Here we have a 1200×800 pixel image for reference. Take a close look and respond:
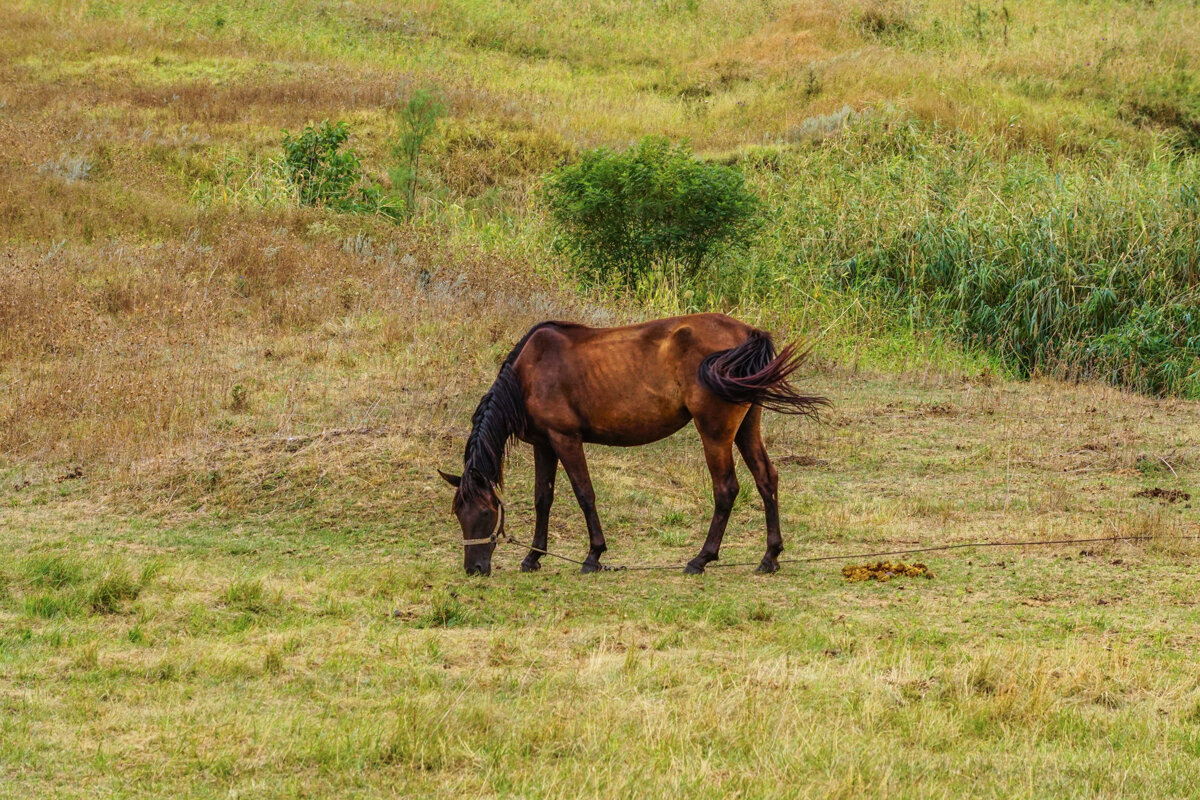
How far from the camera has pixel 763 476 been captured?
7.97 meters

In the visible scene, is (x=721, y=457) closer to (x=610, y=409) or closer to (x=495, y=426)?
(x=610, y=409)

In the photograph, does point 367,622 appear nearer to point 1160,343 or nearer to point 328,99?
point 1160,343

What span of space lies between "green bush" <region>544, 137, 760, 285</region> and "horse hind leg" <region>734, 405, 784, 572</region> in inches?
340

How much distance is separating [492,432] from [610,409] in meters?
0.80

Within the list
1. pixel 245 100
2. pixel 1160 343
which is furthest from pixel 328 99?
pixel 1160 343

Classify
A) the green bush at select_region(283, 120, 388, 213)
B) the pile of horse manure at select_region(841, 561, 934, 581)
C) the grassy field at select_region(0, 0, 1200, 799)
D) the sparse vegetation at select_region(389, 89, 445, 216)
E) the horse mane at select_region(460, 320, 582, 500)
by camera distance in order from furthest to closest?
the sparse vegetation at select_region(389, 89, 445, 216) → the green bush at select_region(283, 120, 388, 213) → the pile of horse manure at select_region(841, 561, 934, 581) → the horse mane at select_region(460, 320, 582, 500) → the grassy field at select_region(0, 0, 1200, 799)

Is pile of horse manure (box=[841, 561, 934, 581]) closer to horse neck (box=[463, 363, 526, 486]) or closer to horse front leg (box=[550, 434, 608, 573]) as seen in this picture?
horse front leg (box=[550, 434, 608, 573])

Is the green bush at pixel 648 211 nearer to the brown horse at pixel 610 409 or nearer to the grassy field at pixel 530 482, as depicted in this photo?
the grassy field at pixel 530 482

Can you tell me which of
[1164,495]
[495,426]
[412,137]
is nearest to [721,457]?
[495,426]

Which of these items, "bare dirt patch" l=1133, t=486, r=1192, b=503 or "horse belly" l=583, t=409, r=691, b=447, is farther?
"bare dirt patch" l=1133, t=486, r=1192, b=503

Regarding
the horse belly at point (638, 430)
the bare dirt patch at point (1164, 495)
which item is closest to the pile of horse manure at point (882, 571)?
the horse belly at point (638, 430)

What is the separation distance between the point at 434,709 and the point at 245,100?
924 inches

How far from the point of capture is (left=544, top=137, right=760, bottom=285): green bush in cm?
1644

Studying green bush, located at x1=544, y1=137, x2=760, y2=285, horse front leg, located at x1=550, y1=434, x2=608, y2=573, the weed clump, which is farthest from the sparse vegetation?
the weed clump
